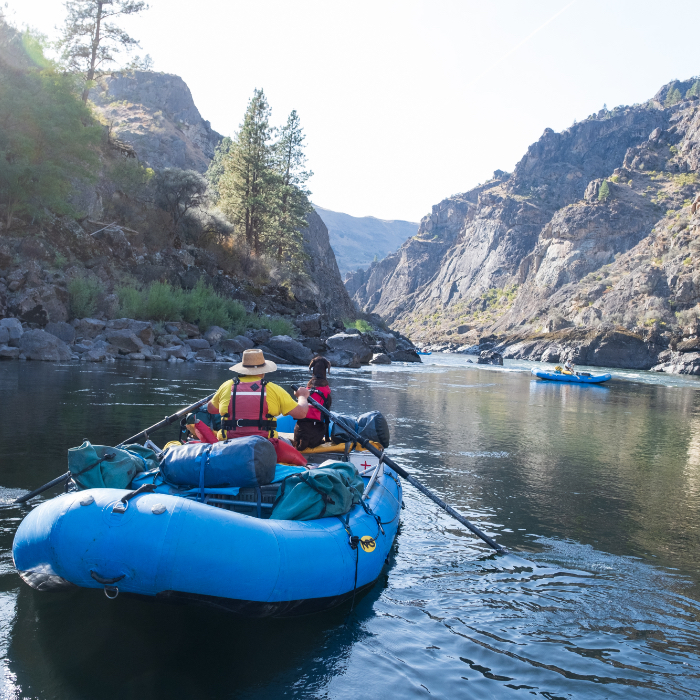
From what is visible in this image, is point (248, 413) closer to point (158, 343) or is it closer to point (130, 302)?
point (158, 343)

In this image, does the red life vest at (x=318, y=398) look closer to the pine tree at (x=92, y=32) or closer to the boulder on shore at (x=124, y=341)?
the boulder on shore at (x=124, y=341)

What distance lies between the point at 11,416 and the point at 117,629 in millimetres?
7476

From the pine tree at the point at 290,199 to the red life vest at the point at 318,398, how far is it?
125ft

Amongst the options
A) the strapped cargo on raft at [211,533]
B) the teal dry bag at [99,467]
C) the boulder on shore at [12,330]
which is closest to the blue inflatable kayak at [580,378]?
the boulder on shore at [12,330]

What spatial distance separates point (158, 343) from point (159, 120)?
60.4m

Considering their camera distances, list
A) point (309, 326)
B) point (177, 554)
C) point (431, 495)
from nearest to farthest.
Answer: point (177, 554) → point (431, 495) → point (309, 326)

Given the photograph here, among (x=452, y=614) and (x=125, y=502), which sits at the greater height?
(x=125, y=502)

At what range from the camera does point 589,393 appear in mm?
25281

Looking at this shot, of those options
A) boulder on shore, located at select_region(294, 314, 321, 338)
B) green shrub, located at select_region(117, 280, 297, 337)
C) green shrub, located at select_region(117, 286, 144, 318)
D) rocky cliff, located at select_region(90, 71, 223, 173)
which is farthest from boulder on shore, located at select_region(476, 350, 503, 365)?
rocky cliff, located at select_region(90, 71, 223, 173)

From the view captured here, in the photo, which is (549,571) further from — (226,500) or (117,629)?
(117,629)

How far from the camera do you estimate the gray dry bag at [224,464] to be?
430cm

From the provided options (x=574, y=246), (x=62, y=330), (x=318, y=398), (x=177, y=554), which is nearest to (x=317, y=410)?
(x=318, y=398)

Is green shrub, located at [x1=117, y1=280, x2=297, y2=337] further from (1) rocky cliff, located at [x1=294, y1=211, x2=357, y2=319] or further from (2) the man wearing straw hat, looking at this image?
(2) the man wearing straw hat

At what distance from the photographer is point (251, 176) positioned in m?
40.8
